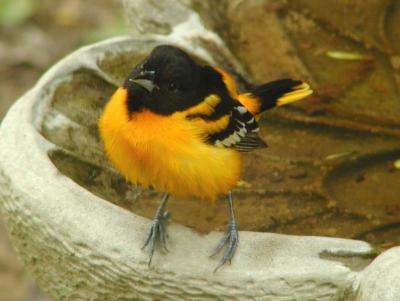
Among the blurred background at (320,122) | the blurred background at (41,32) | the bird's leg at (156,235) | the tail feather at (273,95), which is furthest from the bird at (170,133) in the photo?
the blurred background at (41,32)

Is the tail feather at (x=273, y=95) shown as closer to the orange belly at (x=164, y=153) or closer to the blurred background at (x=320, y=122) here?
the blurred background at (x=320, y=122)

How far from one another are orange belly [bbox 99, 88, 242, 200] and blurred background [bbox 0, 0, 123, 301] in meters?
3.48

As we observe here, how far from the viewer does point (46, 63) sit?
671 cm

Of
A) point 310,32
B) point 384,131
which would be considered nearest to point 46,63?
point 310,32

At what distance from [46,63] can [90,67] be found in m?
3.35

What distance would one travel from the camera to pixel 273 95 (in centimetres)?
342

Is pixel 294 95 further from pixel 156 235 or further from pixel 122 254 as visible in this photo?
pixel 122 254

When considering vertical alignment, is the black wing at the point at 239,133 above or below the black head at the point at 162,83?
below

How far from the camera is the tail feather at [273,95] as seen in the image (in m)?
3.42

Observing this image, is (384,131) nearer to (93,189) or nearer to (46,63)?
(93,189)

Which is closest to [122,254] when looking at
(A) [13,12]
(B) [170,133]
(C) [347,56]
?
(B) [170,133]

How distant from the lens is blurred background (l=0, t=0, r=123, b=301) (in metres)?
6.58

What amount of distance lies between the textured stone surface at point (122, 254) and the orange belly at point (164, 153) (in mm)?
144

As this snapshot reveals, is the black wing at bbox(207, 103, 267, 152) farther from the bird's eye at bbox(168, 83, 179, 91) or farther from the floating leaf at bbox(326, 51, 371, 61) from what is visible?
the floating leaf at bbox(326, 51, 371, 61)
